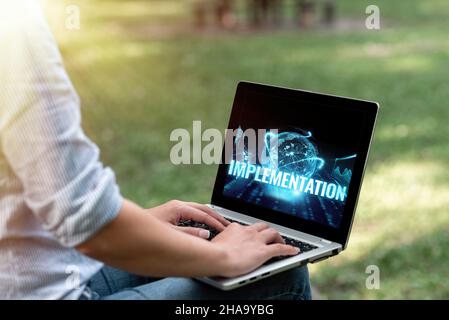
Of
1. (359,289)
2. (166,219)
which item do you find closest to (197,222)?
(166,219)

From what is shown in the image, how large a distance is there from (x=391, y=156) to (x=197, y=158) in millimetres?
1479

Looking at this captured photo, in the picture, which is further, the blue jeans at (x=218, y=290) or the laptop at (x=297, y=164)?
the laptop at (x=297, y=164)

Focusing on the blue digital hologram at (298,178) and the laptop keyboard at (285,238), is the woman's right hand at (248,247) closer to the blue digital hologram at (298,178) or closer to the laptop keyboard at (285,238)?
the laptop keyboard at (285,238)

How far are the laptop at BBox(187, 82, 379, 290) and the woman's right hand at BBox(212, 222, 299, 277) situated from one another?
0.43 ft

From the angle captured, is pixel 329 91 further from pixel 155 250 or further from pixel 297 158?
pixel 155 250

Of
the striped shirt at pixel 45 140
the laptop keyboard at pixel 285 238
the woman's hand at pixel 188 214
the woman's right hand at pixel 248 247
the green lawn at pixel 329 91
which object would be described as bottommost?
the green lawn at pixel 329 91

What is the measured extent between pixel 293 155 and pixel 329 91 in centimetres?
612

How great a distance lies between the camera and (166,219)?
195 cm

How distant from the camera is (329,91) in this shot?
26.5ft

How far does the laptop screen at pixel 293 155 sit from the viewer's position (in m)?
1.97
